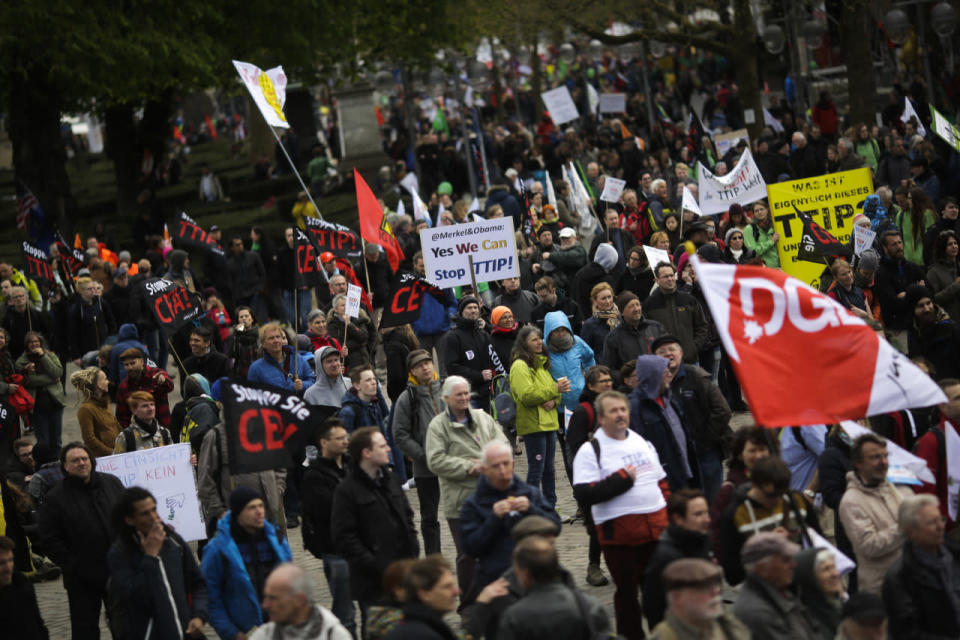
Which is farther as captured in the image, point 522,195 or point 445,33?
point 445,33

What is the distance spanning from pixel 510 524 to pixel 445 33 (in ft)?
98.1

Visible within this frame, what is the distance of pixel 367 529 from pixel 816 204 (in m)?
8.95

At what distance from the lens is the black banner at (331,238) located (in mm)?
16703

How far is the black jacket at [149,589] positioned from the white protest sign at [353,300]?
575cm

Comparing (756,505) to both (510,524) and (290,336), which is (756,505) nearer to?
(510,524)

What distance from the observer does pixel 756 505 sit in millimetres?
7773

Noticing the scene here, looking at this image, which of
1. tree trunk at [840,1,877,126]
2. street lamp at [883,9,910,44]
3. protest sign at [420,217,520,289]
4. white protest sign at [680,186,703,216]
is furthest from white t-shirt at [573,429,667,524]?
tree trunk at [840,1,877,126]

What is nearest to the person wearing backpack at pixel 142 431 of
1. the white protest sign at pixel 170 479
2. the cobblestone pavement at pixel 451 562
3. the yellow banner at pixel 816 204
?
the white protest sign at pixel 170 479

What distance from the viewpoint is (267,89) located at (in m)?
19.2

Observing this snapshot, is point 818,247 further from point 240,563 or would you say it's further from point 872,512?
point 240,563

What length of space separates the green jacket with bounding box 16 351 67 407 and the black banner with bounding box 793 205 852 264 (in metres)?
7.70

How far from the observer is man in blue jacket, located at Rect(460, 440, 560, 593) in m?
8.10

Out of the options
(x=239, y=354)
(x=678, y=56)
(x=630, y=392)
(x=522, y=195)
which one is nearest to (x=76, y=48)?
(x=522, y=195)

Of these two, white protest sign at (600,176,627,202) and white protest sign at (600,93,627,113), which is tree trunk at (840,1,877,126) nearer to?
white protest sign at (600,93,627,113)
